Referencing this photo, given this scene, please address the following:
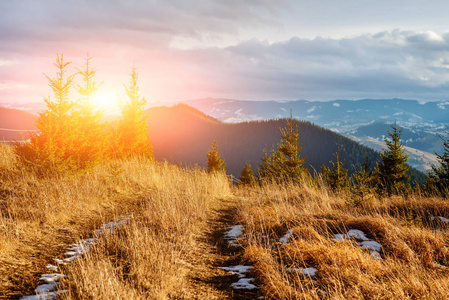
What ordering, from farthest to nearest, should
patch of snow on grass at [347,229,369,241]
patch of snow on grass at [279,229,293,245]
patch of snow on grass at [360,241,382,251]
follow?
patch of snow on grass at [347,229,369,241] < patch of snow on grass at [279,229,293,245] < patch of snow on grass at [360,241,382,251]

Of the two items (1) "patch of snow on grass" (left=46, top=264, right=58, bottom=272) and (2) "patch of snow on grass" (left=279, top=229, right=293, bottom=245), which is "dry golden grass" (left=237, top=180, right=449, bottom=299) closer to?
(2) "patch of snow on grass" (left=279, top=229, right=293, bottom=245)

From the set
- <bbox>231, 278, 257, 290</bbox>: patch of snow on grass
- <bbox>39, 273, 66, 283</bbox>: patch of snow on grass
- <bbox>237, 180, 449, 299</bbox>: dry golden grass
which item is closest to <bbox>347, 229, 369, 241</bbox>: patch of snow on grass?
<bbox>237, 180, 449, 299</bbox>: dry golden grass

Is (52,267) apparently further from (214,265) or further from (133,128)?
(133,128)

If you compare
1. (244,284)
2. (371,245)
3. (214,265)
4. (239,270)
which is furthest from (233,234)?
(371,245)

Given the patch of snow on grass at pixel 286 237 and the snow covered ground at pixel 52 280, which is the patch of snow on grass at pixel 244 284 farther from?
the snow covered ground at pixel 52 280

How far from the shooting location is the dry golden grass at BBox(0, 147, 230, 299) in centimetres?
349

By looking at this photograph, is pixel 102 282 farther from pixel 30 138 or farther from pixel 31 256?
pixel 30 138

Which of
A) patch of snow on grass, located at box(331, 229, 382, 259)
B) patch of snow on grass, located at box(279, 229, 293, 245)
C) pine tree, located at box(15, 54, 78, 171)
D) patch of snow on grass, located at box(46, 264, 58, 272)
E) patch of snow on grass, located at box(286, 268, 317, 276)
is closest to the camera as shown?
patch of snow on grass, located at box(46, 264, 58, 272)

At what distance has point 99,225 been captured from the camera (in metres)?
6.07

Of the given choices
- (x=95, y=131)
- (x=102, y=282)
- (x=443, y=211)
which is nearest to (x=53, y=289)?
(x=102, y=282)

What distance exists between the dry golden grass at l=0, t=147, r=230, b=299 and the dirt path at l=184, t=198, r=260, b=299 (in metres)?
0.25

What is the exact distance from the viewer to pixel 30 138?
30.5ft

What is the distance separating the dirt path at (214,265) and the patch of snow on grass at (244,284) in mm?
58

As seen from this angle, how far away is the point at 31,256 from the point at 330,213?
22.0 feet
